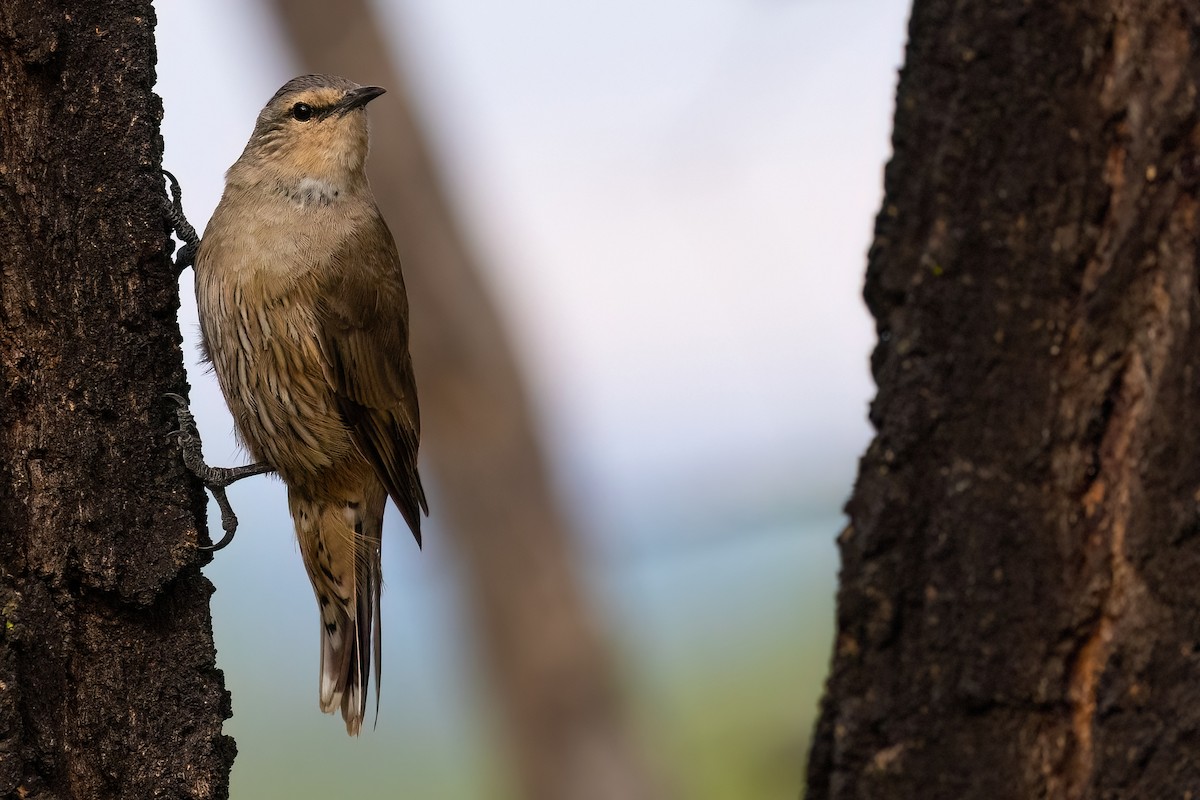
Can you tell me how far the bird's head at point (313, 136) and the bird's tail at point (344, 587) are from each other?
0.93 meters

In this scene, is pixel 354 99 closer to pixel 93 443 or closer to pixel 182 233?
pixel 182 233

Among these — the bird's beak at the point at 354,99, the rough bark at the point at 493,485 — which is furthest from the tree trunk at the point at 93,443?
the rough bark at the point at 493,485

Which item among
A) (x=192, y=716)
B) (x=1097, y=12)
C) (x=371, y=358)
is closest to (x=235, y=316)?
(x=371, y=358)

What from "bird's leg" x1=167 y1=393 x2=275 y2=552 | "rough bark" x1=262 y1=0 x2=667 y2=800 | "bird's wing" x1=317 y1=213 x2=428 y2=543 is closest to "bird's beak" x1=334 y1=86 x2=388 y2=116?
"bird's wing" x1=317 y1=213 x2=428 y2=543

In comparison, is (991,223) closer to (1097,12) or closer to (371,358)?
(1097,12)

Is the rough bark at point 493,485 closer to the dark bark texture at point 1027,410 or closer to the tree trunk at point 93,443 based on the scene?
the tree trunk at point 93,443

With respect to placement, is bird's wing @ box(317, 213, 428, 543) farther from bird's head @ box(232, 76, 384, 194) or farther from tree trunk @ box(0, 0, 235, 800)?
tree trunk @ box(0, 0, 235, 800)

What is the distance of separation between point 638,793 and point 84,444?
4.39 m

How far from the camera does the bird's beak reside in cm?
372

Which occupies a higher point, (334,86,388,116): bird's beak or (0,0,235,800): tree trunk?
(334,86,388,116): bird's beak

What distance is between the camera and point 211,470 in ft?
9.95

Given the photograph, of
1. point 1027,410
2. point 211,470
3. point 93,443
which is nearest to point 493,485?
point 211,470

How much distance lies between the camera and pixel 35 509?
225 centimetres

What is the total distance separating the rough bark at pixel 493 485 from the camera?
5.96m
